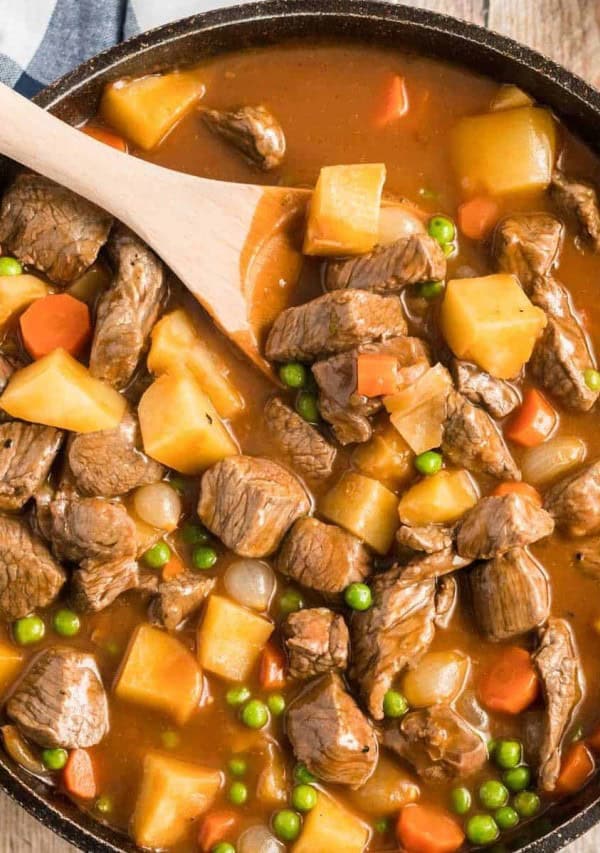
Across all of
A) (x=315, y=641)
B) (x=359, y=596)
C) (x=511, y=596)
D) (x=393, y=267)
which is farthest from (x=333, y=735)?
(x=393, y=267)

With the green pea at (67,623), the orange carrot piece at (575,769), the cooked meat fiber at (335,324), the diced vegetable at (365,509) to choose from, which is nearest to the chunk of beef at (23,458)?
the green pea at (67,623)

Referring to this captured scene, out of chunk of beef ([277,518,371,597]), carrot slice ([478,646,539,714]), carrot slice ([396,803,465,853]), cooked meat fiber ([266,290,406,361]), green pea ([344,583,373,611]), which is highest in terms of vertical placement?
cooked meat fiber ([266,290,406,361])

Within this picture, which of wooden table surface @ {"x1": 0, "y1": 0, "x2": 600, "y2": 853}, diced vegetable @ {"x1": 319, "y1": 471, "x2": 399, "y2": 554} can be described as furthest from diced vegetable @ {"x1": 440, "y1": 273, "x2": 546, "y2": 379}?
wooden table surface @ {"x1": 0, "y1": 0, "x2": 600, "y2": 853}

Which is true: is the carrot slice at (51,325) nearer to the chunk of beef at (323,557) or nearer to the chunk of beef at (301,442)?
the chunk of beef at (301,442)

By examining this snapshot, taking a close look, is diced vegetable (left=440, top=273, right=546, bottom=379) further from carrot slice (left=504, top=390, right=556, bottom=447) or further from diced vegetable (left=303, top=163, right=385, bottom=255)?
diced vegetable (left=303, top=163, right=385, bottom=255)

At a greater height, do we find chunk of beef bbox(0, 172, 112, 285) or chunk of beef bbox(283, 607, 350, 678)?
chunk of beef bbox(0, 172, 112, 285)

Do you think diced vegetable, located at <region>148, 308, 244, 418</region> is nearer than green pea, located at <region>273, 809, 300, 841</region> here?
No

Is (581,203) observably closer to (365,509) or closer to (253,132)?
(253,132)

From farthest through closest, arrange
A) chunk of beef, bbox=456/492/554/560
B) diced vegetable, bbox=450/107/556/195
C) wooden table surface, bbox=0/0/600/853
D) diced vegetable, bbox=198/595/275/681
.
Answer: wooden table surface, bbox=0/0/600/853 < diced vegetable, bbox=450/107/556/195 < diced vegetable, bbox=198/595/275/681 < chunk of beef, bbox=456/492/554/560
